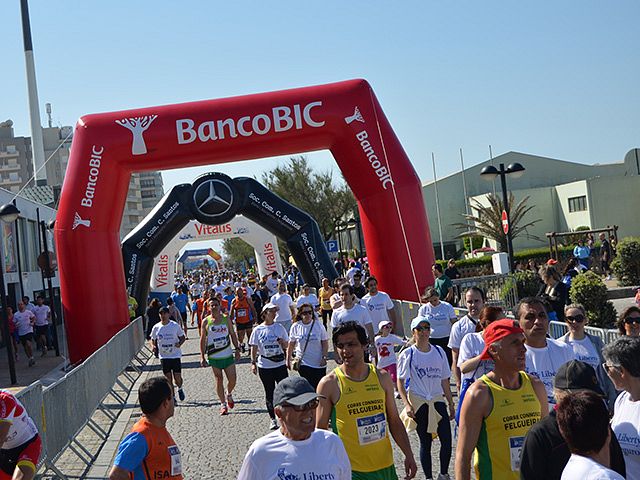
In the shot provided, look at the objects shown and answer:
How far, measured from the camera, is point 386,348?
11219mm

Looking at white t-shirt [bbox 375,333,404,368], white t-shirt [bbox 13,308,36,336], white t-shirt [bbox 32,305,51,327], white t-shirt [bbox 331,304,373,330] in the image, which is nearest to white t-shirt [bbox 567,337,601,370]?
white t-shirt [bbox 375,333,404,368]

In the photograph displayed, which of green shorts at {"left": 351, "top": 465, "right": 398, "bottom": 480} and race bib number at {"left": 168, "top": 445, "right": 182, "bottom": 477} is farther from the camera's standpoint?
green shorts at {"left": 351, "top": 465, "right": 398, "bottom": 480}

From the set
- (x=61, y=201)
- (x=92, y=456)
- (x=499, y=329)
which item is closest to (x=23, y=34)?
(x=61, y=201)

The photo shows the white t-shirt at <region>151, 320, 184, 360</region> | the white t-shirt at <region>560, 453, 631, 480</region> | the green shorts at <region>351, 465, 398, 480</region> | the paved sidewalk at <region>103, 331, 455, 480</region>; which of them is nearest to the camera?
the white t-shirt at <region>560, 453, 631, 480</region>

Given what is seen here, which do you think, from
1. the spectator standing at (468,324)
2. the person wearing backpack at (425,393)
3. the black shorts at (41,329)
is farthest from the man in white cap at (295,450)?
the black shorts at (41,329)

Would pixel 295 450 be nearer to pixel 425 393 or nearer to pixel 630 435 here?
pixel 630 435

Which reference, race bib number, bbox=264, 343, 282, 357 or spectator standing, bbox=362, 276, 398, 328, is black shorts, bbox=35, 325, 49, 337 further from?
race bib number, bbox=264, 343, 282, 357

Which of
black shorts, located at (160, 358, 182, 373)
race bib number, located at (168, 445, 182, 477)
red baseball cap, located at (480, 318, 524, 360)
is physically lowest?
black shorts, located at (160, 358, 182, 373)

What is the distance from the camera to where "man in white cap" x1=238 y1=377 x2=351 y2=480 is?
169 inches

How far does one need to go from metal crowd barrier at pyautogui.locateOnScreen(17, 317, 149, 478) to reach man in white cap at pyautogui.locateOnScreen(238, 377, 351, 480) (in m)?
4.16

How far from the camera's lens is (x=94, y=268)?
20188 millimetres

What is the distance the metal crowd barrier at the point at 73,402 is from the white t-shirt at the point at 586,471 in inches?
218

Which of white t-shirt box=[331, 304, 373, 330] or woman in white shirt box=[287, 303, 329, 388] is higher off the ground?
white t-shirt box=[331, 304, 373, 330]

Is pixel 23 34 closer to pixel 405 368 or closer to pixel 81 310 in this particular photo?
pixel 81 310
